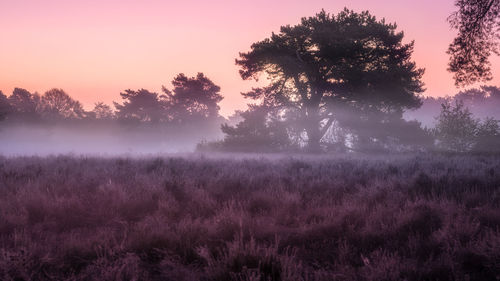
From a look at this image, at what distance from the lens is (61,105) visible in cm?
5562

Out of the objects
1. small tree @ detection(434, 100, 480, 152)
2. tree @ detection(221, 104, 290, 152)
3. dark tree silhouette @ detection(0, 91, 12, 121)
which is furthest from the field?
dark tree silhouette @ detection(0, 91, 12, 121)

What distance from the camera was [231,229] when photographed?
3.80 meters

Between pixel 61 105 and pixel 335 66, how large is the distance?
2142 inches

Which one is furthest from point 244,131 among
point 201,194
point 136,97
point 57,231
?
point 136,97

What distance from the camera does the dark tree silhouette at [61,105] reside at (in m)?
51.6

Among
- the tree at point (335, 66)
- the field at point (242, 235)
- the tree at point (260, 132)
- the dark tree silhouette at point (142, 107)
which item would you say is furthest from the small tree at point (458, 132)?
the dark tree silhouette at point (142, 107)

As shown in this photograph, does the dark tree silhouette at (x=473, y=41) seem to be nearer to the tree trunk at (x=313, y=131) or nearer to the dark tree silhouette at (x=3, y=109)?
the tree trunk at (x=313, y=131)

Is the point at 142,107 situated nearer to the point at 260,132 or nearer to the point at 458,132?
the point at 260,132

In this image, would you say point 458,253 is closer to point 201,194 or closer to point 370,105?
point 201,194

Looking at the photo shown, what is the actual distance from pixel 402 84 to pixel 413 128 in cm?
405

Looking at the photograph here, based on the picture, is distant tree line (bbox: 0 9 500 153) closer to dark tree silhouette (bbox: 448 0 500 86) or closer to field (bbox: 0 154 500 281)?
dark tree silhouette (bbox: 448 0 500 86)

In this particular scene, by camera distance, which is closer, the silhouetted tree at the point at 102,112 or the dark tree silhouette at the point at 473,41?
the dark tree silhouette at the point at 473,41

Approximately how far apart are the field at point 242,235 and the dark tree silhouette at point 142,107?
38791 millimetres

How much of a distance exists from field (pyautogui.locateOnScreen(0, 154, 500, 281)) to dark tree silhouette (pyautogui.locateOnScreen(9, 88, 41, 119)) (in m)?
50.6
